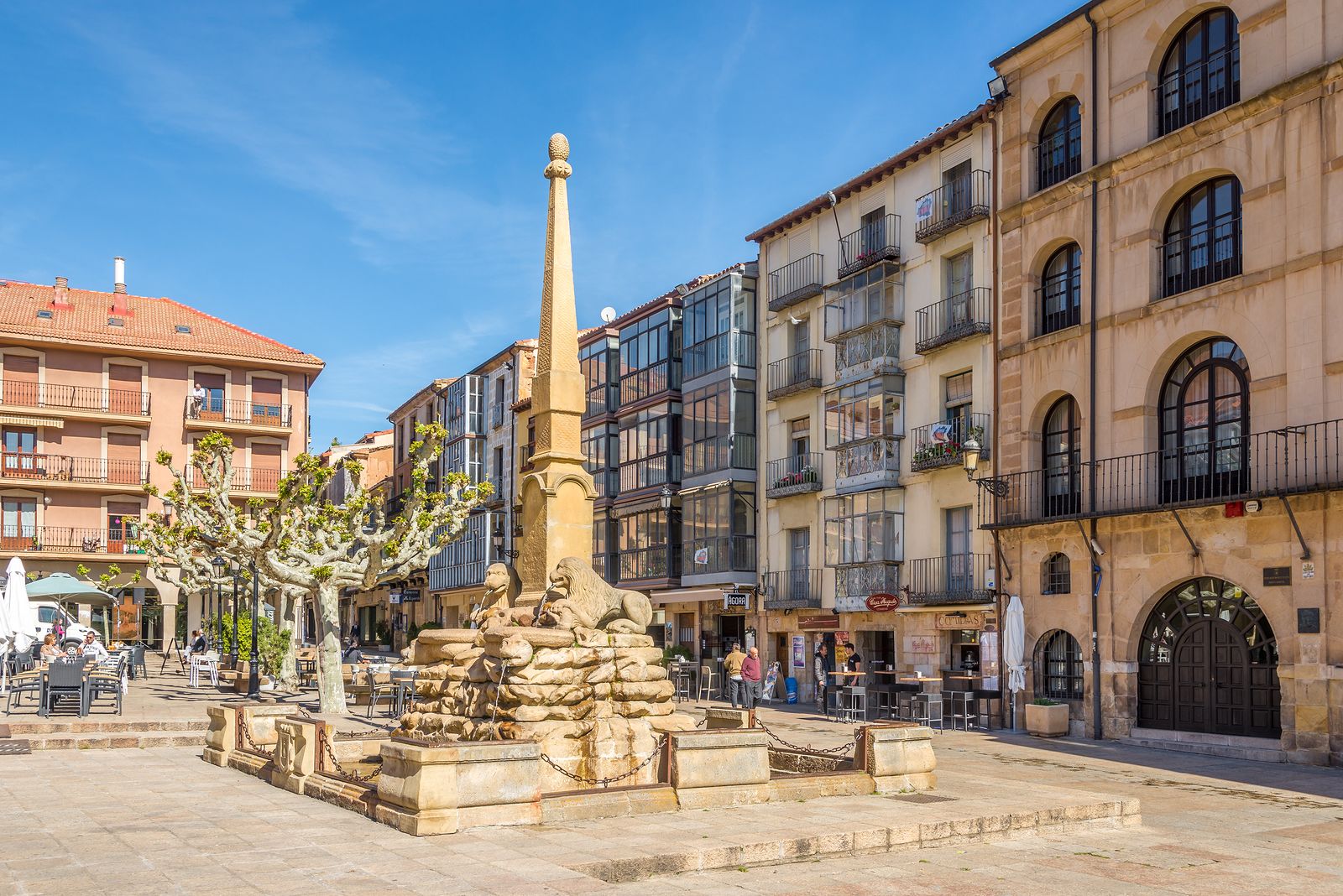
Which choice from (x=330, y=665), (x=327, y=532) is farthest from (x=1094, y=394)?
(x=327, y=532)

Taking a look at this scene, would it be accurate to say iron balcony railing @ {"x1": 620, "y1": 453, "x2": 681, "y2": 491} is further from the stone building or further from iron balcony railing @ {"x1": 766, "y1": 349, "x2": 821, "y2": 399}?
the stone building

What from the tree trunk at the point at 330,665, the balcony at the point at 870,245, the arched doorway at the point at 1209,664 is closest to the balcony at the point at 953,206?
the balcony at the point at 870,245

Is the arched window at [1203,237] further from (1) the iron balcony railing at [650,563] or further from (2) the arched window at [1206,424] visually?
(1) the iron balcony railing at [650,563]

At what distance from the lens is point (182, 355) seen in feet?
176

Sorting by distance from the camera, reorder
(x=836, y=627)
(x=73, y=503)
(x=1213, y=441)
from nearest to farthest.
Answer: (x=1213, y=441) → (x=836, y=627) → (x=73, y=503)

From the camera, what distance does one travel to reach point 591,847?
31.8ft

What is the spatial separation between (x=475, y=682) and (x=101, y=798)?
3.88 m

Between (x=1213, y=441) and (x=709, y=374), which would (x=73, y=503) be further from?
(x=1213, y=441)

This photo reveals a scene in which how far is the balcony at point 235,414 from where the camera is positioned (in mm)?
53500

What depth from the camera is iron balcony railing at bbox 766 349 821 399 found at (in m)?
33.5

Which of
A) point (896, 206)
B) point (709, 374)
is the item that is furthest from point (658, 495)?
point (896, 206)

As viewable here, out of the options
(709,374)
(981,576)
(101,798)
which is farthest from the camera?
(709,374)

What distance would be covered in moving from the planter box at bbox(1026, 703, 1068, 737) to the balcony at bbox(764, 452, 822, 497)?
1106cm

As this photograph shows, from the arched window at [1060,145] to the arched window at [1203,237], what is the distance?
2.81 meters
